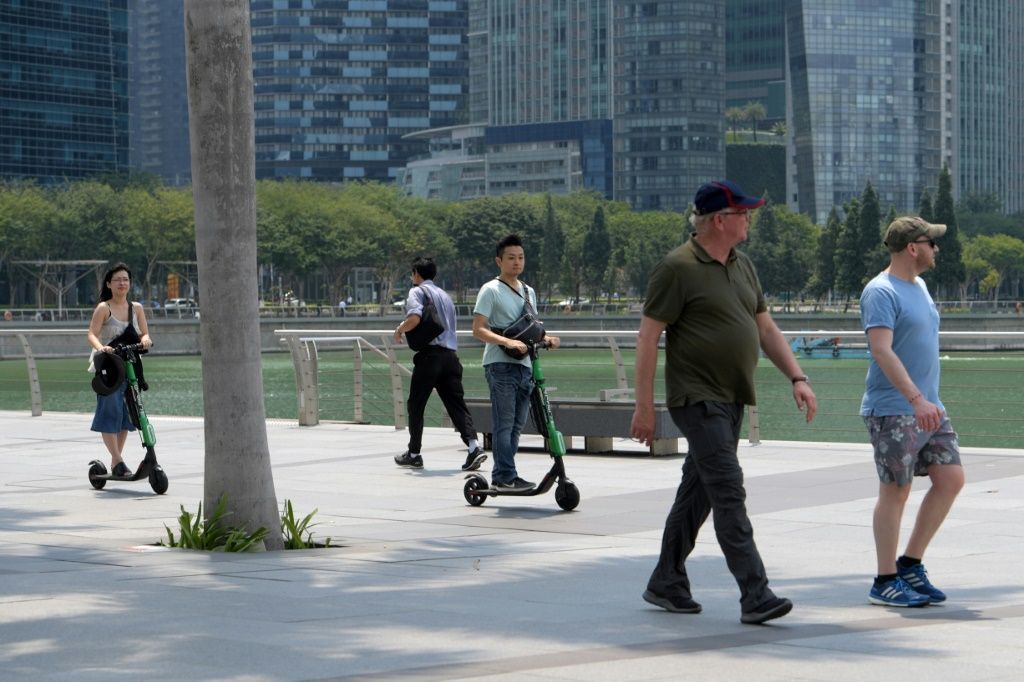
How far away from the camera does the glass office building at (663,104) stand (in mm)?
183125

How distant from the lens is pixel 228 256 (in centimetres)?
925

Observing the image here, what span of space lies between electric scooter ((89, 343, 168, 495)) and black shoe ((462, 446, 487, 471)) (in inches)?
94.8

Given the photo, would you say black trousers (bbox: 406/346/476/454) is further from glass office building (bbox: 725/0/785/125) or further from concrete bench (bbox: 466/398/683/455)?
glass office building (bbox: 725/0/785/125)

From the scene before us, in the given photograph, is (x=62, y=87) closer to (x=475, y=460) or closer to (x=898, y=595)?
(x=475, y=460)

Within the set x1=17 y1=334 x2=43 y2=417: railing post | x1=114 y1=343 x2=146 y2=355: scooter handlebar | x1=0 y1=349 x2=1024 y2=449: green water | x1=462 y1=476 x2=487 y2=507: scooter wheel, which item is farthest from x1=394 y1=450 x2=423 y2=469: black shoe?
x1=0 y1=349 x2=1024 y2=449: green water

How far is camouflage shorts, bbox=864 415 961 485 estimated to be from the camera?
7211mm

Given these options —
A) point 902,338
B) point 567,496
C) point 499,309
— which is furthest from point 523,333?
point 902,338

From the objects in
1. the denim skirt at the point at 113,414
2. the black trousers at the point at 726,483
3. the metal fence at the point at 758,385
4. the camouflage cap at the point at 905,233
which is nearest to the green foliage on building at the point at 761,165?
the metal fence at the point at 758,385

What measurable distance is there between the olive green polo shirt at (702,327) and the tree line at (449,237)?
9630 cm

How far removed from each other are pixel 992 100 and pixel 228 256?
182065 mm

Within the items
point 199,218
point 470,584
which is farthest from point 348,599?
point 199,218

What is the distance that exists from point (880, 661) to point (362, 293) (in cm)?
17398

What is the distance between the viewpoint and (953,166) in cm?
17825

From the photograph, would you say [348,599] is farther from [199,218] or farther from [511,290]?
[511,290]
